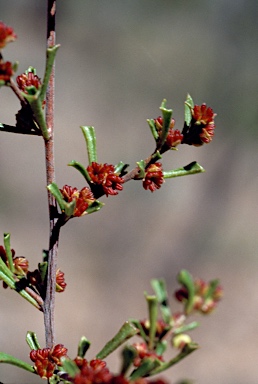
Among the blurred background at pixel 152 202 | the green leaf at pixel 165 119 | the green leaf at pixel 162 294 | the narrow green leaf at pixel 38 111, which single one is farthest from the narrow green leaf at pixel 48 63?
the blurred background at pixel 152 202

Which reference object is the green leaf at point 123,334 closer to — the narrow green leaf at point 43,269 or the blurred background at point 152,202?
the narrow green leaf at point 43,269

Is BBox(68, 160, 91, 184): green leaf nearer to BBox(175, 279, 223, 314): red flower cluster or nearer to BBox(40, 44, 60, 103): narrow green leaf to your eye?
BBox(40, 44, 60, 103): narrow green leaf

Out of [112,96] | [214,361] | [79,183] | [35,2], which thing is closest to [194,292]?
[214,361]

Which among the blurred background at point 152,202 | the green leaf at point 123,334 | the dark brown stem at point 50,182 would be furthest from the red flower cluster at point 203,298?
the blurred background at point 152,202

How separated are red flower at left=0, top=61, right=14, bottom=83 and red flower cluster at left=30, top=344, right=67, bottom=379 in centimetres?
34

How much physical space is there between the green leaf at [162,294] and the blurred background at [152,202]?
11.7 feet

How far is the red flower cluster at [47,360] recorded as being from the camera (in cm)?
64

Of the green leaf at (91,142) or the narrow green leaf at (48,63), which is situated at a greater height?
the narrow green leaf at (48,63)

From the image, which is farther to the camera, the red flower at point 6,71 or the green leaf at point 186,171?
the green leaf at point 186,171

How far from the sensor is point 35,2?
9.07 m

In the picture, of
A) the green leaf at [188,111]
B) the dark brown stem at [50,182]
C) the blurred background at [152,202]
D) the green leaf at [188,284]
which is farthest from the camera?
the blurred background at [152,202]

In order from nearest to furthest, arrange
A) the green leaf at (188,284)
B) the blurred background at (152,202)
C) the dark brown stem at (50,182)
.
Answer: the green leaf at (188,284) < the dark brown stem at (50,182) < the blurred background at (152,202)

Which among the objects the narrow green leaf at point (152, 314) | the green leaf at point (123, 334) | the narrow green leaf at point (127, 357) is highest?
the narrow green leaf at point (152, 314)

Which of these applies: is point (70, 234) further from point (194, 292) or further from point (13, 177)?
point (194, 292)
